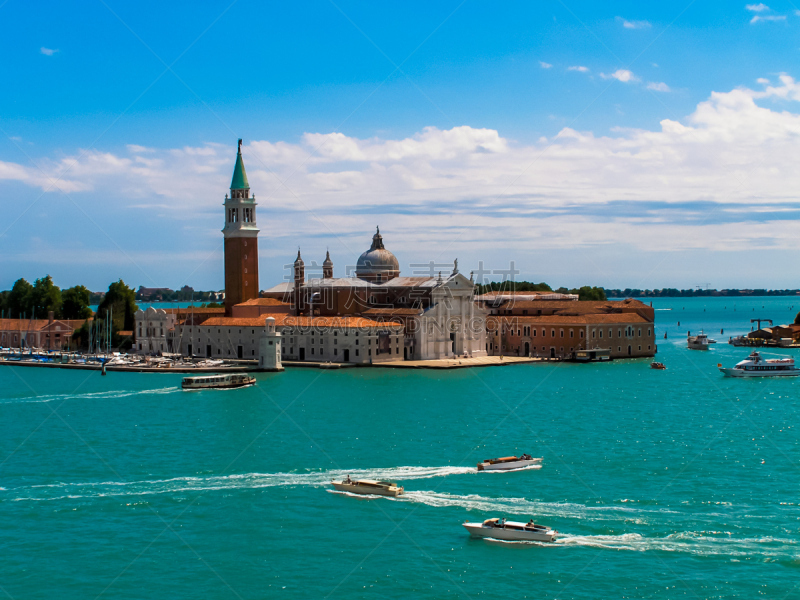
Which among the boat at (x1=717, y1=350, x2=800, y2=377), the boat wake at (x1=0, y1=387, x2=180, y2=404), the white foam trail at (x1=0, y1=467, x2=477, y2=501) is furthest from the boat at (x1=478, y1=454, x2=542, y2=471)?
the boat at (x1=717, y1=350, x2=800, y2=377)

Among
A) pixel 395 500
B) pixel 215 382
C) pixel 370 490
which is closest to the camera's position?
pixel 395 500

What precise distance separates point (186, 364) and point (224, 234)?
33.9 ft

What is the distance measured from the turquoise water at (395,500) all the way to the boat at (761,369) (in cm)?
926

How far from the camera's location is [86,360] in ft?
153

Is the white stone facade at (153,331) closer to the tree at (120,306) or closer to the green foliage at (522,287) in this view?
the tree at (120,306)

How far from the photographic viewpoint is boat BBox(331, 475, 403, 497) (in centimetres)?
1697

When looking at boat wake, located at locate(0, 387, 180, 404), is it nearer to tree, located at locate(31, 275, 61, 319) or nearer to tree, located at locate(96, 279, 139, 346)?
tree, located at locate(96, 279, 139, 346)

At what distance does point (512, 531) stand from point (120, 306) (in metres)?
44.5

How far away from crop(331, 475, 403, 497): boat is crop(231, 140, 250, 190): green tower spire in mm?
35533

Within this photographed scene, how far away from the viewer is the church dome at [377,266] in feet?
171

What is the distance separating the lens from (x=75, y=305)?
195ft

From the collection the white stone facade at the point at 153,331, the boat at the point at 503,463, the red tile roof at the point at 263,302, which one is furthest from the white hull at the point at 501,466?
the white stone facade at the point at 153,331

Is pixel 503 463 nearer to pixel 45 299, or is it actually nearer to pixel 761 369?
pixel 761 369

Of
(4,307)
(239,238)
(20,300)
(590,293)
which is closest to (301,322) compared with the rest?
(239,238)
